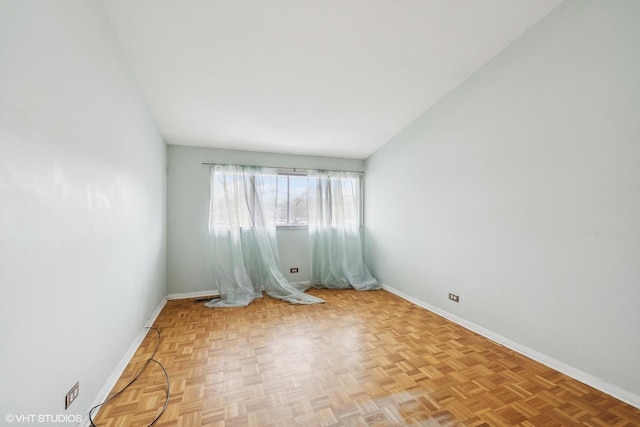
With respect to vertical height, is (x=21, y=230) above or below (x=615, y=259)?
above

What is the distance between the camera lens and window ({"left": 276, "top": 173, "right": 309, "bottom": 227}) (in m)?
4.40

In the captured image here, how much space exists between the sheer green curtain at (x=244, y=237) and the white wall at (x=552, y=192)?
2.19 meters

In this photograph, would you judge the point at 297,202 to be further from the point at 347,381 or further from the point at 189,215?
the point at 347,381

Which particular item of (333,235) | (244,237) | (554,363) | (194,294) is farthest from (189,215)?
(554,363)

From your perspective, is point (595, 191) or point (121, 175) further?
point (121, 175)

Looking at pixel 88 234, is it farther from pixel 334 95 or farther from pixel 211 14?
pixel 334 95

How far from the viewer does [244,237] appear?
159 inches

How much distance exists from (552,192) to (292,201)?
338 centimetres

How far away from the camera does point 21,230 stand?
3.13ft

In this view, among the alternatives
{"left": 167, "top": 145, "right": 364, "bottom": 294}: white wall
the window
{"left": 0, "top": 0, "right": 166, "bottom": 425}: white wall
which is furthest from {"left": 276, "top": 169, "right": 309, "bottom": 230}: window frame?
{"left": 0, "top": 0, "right": 166, "bottom": 425}: white wall

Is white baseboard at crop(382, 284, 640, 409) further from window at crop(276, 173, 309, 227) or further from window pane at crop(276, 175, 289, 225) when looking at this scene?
window pane at crop(276, 175, 289, 225)

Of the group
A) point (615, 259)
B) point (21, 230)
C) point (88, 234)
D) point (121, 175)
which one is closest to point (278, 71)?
point (121, 175)

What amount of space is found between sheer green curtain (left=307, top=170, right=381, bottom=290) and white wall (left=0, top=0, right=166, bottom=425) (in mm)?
2781

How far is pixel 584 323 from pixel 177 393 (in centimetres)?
293
